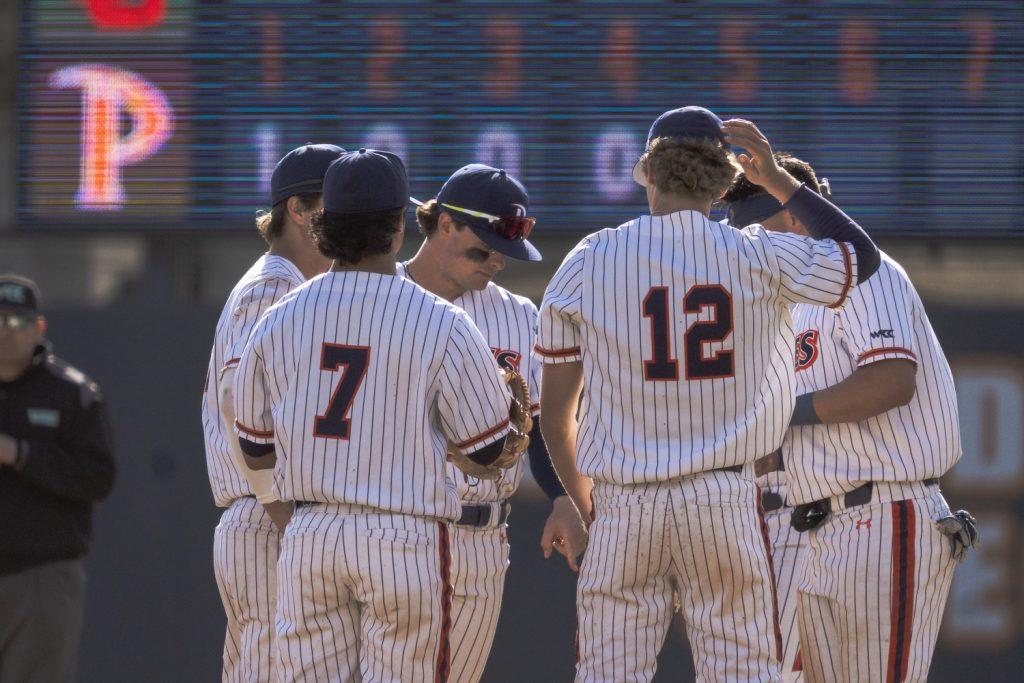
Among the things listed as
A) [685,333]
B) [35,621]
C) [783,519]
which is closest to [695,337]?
[685,333]

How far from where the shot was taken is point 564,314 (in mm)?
3525

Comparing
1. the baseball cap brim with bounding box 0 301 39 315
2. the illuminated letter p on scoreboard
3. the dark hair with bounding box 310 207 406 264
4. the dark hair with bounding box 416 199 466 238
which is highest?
the illuminated letter p on scoreboard

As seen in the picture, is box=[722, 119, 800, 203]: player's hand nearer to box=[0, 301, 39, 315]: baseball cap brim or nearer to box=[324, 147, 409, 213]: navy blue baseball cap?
box=[324, 147, 409, 213]: navy blue baseball cap

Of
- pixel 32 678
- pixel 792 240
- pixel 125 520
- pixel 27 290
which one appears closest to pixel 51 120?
pixel 27 290

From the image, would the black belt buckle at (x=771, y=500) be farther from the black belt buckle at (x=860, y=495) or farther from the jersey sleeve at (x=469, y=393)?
the jersey sleeve at (x=469, y=393)

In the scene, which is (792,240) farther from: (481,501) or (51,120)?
(51,120)

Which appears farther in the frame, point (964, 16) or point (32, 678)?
point (964, 16)

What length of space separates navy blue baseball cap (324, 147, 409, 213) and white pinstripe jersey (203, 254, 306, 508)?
1.79 ft

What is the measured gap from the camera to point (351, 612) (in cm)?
325

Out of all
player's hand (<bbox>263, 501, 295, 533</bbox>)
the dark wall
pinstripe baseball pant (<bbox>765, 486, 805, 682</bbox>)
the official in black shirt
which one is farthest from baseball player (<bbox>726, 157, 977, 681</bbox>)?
the official in black shirt

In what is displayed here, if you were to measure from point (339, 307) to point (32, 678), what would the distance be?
276 centimetres

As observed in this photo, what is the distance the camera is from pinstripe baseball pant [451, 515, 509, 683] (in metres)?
4.09

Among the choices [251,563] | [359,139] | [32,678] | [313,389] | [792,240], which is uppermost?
[359,139]

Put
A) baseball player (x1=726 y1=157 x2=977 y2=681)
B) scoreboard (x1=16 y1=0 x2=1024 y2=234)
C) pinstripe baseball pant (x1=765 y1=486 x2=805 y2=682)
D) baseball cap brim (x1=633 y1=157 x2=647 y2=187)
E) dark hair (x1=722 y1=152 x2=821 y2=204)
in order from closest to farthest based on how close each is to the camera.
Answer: baseball cap brim (x1=633 y1=157 x2=647 y2=187) < baseball player (x1=726 y1=157 x2=977 y2=681) < dark hair (x1=722 y1=152 x2=821 y2=204) < pinstripe baseball pant (x1=765 y1=486 x2=805 y2=682) < scoreboard (x1=16 y1=0 x2=1024 y2=234)
